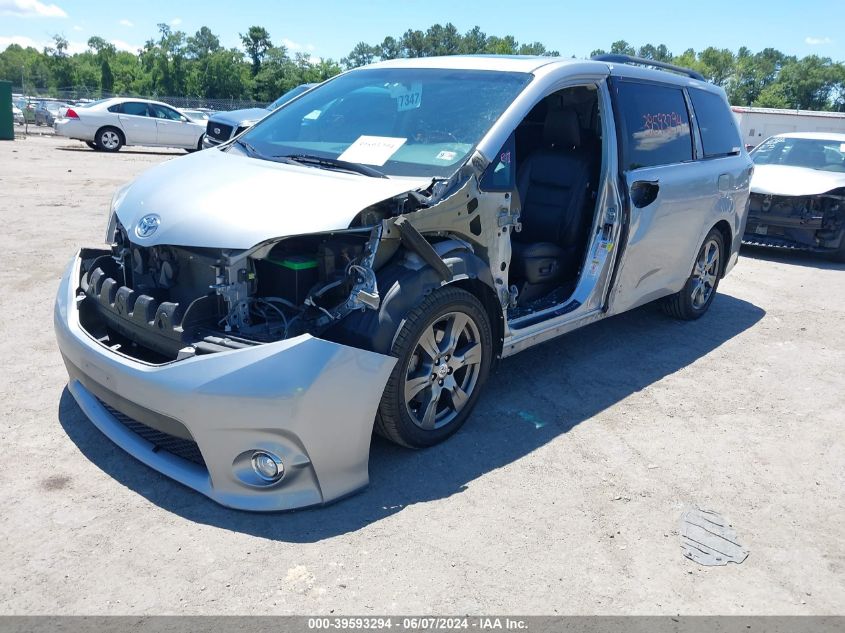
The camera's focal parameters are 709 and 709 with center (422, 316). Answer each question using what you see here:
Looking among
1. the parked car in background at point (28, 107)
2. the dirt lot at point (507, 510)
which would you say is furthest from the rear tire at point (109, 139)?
the dirt lot at point (507, 510)

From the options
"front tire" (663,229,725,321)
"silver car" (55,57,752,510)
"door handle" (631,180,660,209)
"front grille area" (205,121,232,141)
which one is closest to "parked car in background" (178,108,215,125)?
"front grille area" (205,121,232,141)

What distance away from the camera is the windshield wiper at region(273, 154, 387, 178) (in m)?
3.68

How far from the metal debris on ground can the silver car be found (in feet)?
4.07

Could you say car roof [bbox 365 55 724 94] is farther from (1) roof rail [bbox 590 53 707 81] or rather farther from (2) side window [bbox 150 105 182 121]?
(2) side window [bbox 150 105 182 121]

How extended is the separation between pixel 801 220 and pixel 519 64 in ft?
21.3

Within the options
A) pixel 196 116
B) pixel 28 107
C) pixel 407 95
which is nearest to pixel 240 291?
pixel 407 95

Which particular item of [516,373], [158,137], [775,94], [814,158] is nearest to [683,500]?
[516,373]

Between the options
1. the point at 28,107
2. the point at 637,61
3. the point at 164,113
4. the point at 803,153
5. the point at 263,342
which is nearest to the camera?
the point at 263,342

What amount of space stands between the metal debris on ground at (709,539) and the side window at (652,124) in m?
2.37

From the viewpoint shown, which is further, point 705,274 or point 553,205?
point 705,274

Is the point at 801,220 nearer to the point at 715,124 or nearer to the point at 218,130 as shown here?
the point at 715,124

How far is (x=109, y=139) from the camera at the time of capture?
19359mm

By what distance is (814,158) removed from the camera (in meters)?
10.2

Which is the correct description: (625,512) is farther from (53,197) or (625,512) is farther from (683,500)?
(53,197)
